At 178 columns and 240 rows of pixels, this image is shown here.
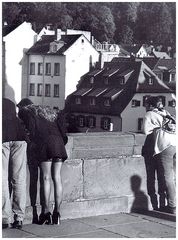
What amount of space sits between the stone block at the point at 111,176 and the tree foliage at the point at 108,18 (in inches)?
59.9

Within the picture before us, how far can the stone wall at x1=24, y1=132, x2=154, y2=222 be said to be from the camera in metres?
5.31

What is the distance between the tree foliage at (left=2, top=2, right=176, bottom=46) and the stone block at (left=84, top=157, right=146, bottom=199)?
59.9 inches

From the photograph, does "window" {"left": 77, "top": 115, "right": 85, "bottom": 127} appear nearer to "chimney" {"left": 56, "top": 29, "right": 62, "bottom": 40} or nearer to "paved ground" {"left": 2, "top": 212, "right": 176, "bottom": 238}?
"chimney" {"left": 56, "top": 29, "right": 62, "bottom": 40}

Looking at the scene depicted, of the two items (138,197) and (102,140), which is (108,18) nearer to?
(102,140)

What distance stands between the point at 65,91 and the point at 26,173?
219 centimetres

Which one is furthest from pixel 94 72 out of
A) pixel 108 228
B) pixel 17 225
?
pixel 17 225

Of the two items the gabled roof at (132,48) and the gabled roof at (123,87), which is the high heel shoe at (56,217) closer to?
the gabled roof at (123,87)

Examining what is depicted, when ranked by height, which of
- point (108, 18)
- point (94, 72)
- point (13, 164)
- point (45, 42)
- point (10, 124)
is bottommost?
point (13, 164)

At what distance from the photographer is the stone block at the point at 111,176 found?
546 centimetres

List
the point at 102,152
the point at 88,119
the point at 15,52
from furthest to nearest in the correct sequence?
the point at 88,119 < the point at 15,52 < the point at 102,152

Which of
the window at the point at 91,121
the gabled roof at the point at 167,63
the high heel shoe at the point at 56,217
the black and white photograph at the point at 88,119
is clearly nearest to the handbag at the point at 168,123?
the black and white photograph at the point at 88,119

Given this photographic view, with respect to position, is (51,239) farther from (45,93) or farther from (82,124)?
(82,124)

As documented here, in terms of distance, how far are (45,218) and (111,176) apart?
41.0 inches

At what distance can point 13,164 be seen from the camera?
15.4ft
